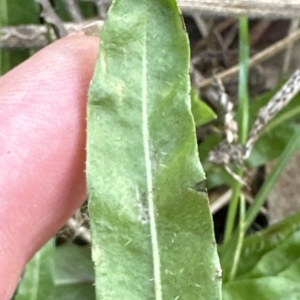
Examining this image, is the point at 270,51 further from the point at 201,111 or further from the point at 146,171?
the point at 146,171

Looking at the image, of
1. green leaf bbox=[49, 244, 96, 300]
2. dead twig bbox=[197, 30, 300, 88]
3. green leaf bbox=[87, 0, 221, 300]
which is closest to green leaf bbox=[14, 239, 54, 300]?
green leaf bbox=[49, 244, 96, 300]

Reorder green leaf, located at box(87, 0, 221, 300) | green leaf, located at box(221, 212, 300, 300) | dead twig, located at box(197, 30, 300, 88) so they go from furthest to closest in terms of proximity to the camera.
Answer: dead twig, located at box(197, 30, 300, 88), green leaf, located at box(221, 212, 300, 300), green leaf, located at box(87, 0, 221, 300)

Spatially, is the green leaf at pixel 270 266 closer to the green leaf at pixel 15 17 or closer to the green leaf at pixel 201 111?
the green leaf at pixel 201 111

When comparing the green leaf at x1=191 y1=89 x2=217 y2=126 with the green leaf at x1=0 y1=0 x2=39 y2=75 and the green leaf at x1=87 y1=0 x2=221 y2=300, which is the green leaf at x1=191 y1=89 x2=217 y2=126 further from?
the green leaf at x1=0 y1=0 x2=39 y2=75

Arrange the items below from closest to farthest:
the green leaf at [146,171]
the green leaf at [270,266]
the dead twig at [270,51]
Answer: the green leaf at [146,171] < the green leaf at [270,266] < the dead twig at [270,51]

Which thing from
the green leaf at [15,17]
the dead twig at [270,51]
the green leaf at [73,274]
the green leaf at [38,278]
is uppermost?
the green leaf at [15,17]

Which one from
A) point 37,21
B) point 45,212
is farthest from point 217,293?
point 37,21

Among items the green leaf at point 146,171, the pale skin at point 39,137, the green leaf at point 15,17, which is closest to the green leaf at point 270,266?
the green leaf at point 146,171

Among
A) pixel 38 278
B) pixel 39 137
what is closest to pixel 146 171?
pixel 39 137
